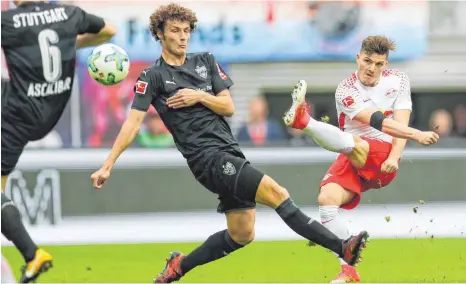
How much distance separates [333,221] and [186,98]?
1.81 meters

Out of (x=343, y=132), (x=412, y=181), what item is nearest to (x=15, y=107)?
(x=343, y=132)

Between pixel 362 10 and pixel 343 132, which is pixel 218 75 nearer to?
pixel 343 132

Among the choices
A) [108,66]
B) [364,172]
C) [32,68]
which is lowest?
[364,172]

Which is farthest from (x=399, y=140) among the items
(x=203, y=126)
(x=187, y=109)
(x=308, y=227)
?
(x=187, y=109)

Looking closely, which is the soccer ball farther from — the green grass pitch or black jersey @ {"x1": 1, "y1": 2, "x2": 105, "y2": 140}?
the green grass pitch

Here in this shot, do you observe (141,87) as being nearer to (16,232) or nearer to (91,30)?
(91,30)

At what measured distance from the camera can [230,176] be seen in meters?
8.12

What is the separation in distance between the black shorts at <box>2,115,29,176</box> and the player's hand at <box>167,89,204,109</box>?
3.78 ft

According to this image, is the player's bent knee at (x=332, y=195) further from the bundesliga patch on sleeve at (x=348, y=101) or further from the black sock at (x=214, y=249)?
the black sock at (x=214, y=249)

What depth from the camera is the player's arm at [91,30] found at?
8.15 metres

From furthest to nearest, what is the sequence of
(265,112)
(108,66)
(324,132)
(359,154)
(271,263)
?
(265,112), (271,263), (359,154), (324,132), (108,66)

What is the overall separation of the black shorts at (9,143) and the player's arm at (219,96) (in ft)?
4.50

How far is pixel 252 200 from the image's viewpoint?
8.16 metres

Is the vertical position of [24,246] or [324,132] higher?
[324,132]
